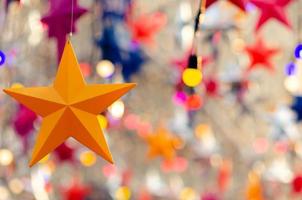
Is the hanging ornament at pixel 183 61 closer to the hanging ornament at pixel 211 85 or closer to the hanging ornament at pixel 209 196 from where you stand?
the hanging ornament at pixel 211 85

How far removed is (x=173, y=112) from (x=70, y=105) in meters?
1.26

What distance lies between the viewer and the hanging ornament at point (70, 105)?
37.5 inches

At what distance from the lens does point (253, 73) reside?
7.16ft

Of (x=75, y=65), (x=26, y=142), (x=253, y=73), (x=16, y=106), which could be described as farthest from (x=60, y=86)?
(x=253, y=73)

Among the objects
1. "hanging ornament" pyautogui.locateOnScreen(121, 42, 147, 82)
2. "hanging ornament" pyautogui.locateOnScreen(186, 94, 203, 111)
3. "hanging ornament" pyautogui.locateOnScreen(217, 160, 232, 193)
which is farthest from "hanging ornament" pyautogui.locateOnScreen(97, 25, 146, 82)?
"hanging ornament" pyautogui.locateOnScreen(217, 160, 232, 193)

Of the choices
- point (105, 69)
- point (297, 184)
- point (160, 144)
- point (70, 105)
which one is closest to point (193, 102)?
point (160, 144)

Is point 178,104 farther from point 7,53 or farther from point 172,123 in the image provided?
point 7,53

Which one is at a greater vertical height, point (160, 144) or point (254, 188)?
point (160, 144)

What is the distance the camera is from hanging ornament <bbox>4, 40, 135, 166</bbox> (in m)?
0.95

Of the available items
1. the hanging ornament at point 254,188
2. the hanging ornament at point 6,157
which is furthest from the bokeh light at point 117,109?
the hanging ornament at point 254,188

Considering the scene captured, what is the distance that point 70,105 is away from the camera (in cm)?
95

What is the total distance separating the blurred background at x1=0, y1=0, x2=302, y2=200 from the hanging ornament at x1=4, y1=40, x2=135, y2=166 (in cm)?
91

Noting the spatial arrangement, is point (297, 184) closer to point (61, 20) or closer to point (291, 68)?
point (291, 68)

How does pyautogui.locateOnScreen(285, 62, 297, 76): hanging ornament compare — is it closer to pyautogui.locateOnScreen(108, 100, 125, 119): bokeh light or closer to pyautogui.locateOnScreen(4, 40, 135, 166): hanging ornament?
pyautogui.locateOnScreen(108, 100, 125, 119): bokeh light
